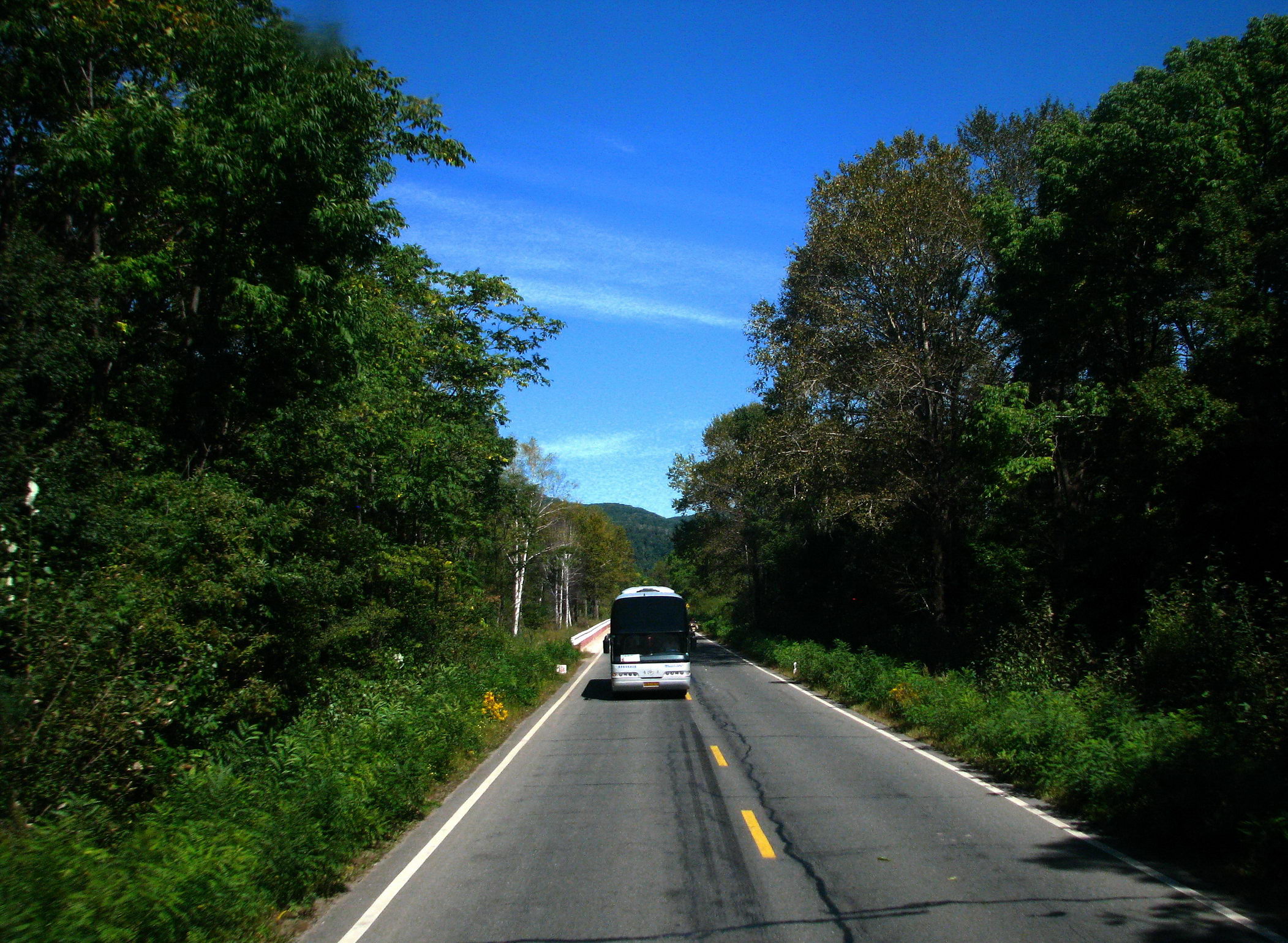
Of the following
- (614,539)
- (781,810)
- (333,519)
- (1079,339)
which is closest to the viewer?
(781,810)

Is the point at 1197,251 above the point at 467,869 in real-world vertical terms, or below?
above

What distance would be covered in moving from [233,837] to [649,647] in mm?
17187

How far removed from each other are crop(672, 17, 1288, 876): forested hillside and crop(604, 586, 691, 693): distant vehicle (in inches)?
168

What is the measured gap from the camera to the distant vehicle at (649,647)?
74.8 ft

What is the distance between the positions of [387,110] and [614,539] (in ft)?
311

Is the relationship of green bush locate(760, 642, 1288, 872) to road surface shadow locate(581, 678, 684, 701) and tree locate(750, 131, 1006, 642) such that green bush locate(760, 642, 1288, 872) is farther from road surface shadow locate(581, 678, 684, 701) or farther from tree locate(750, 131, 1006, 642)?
tree locate(750, 131, 1006, 642)

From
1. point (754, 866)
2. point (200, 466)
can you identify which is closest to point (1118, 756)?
point (754, 866)

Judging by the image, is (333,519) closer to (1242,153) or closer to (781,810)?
(781,810)

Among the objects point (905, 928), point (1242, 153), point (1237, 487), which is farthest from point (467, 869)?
point (1242, 153)

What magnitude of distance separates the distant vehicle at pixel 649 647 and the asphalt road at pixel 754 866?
9.45 m

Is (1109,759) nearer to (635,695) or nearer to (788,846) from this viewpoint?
(788,846)

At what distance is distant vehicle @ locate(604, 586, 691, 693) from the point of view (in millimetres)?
22797

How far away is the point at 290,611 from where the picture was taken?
45.1 feet

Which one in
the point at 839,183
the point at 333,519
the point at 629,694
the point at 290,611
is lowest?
the point at 629,694
